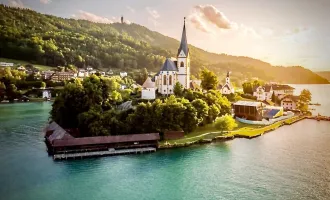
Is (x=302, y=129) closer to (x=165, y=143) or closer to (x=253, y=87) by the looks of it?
(x=165, y=143)

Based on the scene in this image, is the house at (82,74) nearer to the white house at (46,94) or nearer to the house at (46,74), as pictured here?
the house at (46,74)

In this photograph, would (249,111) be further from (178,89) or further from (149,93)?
(149,93)

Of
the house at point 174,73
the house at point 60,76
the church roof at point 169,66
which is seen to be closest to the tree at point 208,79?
the house at point 174,73

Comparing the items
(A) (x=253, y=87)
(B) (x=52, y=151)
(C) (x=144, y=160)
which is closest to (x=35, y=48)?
(A) (x=253, y=87)

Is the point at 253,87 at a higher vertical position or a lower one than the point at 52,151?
higher

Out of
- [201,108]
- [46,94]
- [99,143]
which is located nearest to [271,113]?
[201,108]
